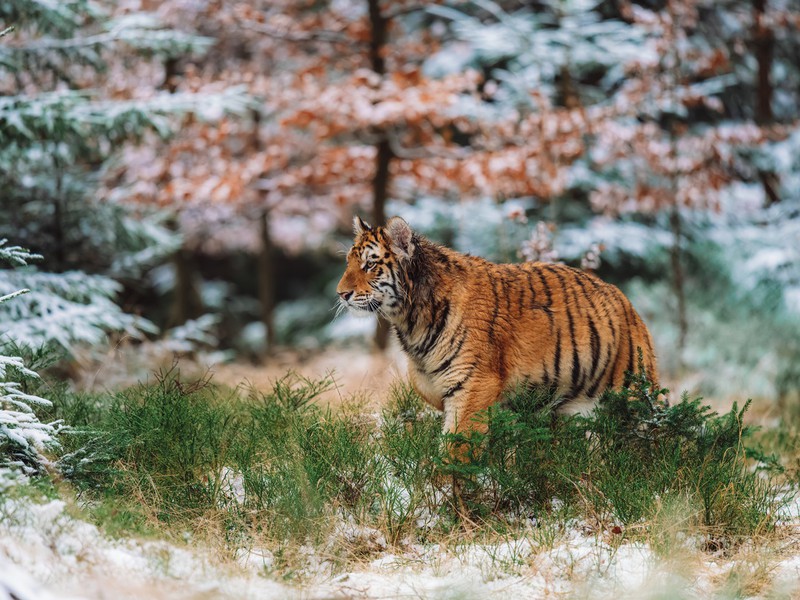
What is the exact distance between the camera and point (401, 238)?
449cm

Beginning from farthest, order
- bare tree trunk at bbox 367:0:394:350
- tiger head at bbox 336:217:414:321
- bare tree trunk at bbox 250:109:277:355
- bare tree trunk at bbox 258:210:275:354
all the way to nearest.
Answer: bare tree trunk at bbox 258:210:275:354, bare tree trunk at bbox 250:109:277:355, bare tree trunk at bbox 367:0:394:350, tiger head at bbox 336:217:414:321

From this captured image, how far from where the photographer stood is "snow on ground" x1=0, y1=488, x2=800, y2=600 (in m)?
3.27

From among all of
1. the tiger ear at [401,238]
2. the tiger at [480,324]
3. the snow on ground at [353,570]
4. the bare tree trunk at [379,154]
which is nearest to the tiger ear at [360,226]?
the tiger at [480,324]

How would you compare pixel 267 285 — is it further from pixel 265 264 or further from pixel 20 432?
pixel 20 432

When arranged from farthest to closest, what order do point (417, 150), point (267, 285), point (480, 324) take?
point (267, 285)
point (417, 150)
point (480, 324)

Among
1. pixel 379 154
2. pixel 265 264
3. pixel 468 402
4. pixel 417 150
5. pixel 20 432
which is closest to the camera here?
pixel 20 432

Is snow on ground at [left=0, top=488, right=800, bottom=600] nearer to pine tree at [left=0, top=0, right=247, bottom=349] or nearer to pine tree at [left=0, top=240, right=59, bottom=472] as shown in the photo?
pine tree at [left=0, top=240, right=59, bottom=472]

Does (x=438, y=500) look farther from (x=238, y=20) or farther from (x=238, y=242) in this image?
(x=238, y=242)

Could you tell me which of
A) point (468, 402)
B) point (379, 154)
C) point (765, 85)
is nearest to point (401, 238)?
point (468, 402)

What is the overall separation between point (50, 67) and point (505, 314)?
4.73m

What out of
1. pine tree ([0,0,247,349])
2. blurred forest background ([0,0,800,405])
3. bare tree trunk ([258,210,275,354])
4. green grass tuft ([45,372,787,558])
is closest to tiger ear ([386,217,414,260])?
green grass tuft ([45,372,787,558])

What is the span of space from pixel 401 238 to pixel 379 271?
0.21 metres

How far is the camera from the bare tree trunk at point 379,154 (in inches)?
365

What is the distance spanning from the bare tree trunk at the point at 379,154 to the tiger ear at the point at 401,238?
457 cm
